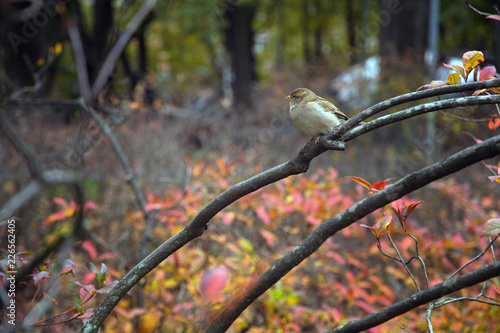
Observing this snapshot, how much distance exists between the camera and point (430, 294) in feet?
4.04

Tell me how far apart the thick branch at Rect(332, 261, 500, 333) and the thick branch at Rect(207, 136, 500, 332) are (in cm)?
27

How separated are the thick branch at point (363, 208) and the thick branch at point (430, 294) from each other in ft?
0.87

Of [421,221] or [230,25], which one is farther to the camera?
[230,25]

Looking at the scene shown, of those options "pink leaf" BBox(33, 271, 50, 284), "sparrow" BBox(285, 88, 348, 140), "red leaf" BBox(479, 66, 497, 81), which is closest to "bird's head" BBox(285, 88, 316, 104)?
"sparrow" BBox(285, 88, 348, 140)

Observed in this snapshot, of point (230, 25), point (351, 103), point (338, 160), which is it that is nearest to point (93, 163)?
point (338, 160)

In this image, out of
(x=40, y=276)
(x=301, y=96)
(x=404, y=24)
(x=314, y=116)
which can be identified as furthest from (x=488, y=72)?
(x=404, y=24)

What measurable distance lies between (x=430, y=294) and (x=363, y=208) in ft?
1.02

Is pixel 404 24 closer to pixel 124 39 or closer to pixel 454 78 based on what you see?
pixel 454 78

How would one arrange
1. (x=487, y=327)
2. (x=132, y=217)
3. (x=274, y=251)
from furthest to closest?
1. (x=274, y=251)
2. (x=132, y=217)
3. (x=487, y=327)

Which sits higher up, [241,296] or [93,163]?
[93,163]

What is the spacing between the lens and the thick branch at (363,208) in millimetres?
1119

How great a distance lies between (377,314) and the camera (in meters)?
1.29

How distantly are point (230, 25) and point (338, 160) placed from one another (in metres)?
10.0

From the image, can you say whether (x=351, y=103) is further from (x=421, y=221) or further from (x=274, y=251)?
(x=274, y=251)
